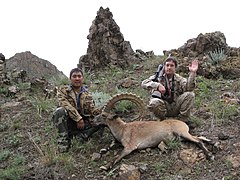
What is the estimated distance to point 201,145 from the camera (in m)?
6.99

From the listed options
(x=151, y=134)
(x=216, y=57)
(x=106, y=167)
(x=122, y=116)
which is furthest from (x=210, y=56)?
(x=106, y=167)

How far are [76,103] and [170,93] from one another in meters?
1.74

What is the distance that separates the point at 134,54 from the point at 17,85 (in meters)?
4.50

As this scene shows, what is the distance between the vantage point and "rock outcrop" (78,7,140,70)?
44.8 feet

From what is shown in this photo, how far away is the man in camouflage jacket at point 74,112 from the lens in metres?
7.50

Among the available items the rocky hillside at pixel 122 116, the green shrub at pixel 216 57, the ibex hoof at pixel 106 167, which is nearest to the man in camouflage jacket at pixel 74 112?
the rocky hillside at pixel 122 116

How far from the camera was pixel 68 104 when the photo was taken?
7.57m

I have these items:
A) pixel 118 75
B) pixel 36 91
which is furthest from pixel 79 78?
pixel 118 75

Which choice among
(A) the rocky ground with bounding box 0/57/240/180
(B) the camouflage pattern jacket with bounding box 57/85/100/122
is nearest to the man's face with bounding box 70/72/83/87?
(B) the camouflage pattern jacket with bounding box 57/85/100/122

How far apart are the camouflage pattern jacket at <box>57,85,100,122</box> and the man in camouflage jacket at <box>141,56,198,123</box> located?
3.47 ft

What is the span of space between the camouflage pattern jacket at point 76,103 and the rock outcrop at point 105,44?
585 cm

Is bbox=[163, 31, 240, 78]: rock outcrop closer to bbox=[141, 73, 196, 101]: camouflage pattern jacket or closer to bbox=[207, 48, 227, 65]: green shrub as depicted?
bbox=[207, 48, 227, 65]: green shrub

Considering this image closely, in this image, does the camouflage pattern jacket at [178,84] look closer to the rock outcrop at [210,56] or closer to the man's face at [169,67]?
the man's face at [169,67]

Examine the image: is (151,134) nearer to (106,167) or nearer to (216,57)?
(106,167)
